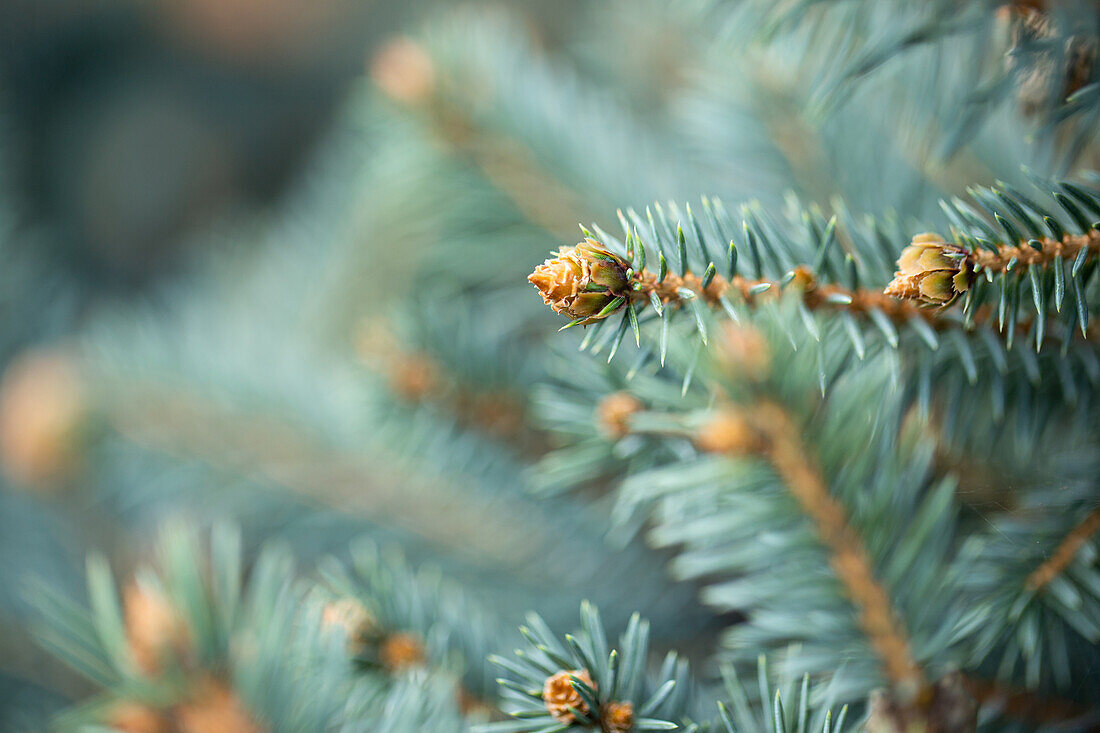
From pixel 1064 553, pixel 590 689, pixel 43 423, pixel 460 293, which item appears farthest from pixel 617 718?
pixel 43 423

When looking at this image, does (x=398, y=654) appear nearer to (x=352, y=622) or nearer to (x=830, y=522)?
(x=352, y=622)

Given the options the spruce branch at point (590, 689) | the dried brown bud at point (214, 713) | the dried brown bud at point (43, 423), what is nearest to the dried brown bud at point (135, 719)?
the dried brown bud at point (214, 713)

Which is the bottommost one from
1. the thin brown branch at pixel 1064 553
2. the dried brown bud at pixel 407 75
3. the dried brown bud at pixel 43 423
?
the thin brown branch at pixel 1064 553

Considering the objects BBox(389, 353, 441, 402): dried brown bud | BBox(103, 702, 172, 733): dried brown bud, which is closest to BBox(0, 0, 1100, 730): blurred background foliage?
BBox(389, 353, 441, 402): dried brown bud

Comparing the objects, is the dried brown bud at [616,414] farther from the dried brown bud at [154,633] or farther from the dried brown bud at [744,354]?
the dried brown bud at [154,633]

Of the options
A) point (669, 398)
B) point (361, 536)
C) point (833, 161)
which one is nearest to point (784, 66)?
point (833, 161)
